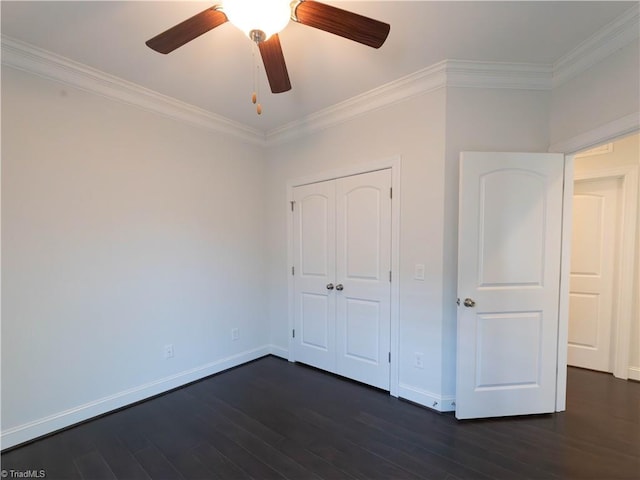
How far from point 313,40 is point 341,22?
0.59 metres

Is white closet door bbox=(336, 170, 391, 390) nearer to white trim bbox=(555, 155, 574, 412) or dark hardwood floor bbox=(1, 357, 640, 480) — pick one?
dark hardwood floor bbox=(1, 357, 640, 480)

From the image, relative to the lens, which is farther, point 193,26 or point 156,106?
point 156,106

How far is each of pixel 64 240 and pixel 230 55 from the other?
1.81 meters

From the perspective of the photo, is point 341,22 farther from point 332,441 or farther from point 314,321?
point 314,321

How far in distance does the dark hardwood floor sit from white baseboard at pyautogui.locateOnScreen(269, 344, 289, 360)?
0.82 m

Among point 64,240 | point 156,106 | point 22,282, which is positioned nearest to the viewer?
point 22,282

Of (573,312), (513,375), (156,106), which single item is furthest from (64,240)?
(573,312)

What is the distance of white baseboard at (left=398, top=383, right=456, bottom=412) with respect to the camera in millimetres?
2297

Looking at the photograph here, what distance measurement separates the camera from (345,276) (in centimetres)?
291

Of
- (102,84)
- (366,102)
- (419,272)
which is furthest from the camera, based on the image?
(366,102)

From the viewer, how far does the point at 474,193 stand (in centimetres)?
218

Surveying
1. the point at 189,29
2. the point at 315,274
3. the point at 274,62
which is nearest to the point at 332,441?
the point at 315,274

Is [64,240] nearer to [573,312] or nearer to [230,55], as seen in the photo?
[230,55]

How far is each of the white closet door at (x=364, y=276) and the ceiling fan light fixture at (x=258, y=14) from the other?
1530mm
